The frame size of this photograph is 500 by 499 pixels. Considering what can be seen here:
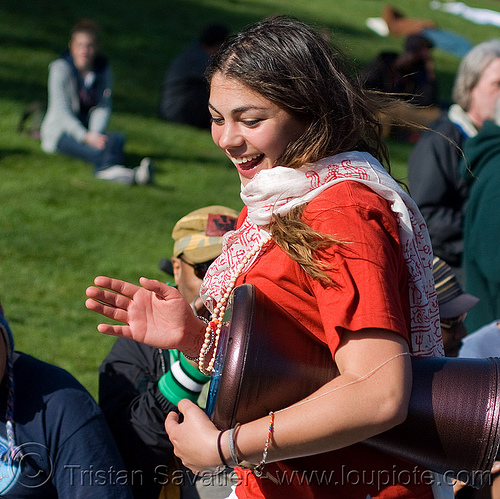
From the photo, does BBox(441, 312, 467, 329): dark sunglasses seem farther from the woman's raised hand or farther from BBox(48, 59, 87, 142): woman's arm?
BBox(48, 59, 87, 142): woman's arm

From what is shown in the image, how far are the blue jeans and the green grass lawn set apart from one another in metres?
0.13

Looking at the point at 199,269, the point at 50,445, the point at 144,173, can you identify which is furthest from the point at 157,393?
the point at 144,173

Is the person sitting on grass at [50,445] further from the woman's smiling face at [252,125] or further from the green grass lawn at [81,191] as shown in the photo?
the green grass lawn at [81,191]

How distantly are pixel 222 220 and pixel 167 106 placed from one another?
6471mm

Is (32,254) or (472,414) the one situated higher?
(472,414)

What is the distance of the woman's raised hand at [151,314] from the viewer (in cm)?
177

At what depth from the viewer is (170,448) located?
2.68 m

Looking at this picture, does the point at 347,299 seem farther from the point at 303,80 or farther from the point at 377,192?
the point at 303,80

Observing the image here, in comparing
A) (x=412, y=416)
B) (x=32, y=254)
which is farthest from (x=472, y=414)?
(x=32, y=254)

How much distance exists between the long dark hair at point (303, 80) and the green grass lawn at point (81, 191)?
35cm

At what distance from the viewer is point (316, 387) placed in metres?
1.56

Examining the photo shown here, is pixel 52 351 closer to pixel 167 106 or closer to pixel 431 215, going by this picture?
pixel 431 215

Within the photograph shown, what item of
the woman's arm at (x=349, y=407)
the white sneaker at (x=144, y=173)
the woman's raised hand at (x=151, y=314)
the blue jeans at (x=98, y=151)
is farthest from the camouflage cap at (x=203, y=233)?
the blue jeans at (x=98, y=151)

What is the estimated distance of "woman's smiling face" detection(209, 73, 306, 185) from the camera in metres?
1.69
